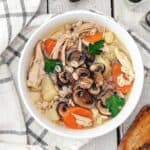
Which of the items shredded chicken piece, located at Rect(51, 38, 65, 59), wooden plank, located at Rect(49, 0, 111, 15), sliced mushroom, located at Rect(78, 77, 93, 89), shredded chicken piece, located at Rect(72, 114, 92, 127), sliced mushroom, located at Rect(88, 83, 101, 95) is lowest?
shredded chicken piece, located at Rect(72, 114, 92, 127)

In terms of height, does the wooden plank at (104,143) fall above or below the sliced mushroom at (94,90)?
below

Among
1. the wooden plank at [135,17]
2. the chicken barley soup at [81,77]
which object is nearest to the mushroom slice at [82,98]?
the chicken barley soup at [81,77]

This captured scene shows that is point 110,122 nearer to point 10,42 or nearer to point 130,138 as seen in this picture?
point 130,138

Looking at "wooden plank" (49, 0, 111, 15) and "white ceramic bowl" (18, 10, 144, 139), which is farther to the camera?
"wooden plank" (49, 0, 111, 15)

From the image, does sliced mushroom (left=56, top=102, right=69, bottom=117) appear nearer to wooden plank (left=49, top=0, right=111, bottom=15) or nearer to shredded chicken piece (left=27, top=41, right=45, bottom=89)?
shredded chicken piece (left=27, top=41, right=45, bottom=89)

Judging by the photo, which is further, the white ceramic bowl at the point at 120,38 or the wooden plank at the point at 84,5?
the wooden plank at the point at 84,5

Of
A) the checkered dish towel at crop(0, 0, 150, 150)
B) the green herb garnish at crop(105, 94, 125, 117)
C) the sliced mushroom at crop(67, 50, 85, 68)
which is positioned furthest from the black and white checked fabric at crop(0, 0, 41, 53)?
the green herb garnish at crop(105, 94, 125, 117)

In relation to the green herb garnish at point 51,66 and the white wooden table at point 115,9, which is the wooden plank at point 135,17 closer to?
the white wooden table at point 115,9
